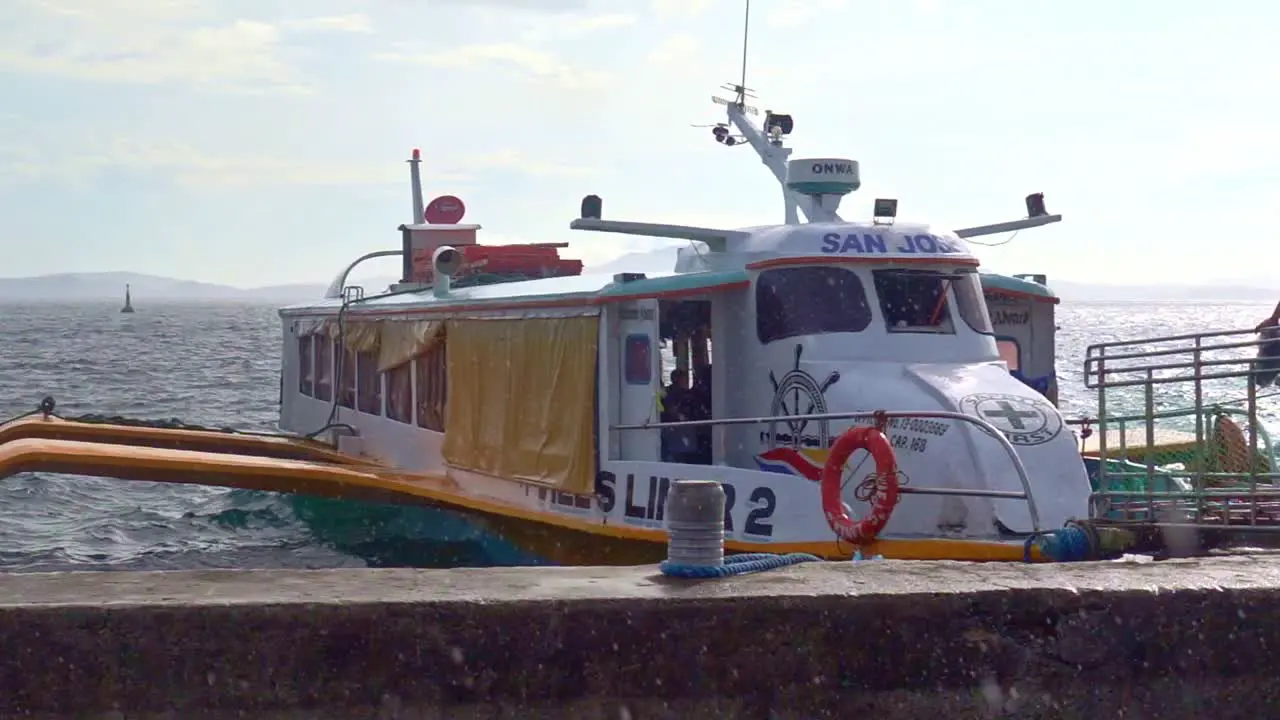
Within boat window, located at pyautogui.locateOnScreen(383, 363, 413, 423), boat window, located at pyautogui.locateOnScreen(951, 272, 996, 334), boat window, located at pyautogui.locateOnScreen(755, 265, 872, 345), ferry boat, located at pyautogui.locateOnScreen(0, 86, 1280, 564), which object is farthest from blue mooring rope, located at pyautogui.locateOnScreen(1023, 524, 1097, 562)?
boat window, located at pyautogui.locateOnScreen(383, 363, 413, 423)

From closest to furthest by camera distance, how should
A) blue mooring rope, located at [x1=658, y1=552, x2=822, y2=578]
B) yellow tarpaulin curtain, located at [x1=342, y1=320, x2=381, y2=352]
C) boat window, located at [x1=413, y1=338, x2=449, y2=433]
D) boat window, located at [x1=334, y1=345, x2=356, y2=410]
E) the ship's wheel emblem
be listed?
blue mooring rope, located at [x1=658, y1=552, x2=822, y2=578], the ship's wheel emblem, boat window, located at [x1=413, y1=338, x2=449, y2=433], yellow tarpaulin curtain, located at [x1=342, y1=320, x2=381, y2=352], boat window, located at [x1=334, y1=345, x2=356, y2=410]

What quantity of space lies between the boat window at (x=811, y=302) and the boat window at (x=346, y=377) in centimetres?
798

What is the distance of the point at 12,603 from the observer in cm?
372

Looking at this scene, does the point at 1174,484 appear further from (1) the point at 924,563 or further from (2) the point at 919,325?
(1) the point at 924,563

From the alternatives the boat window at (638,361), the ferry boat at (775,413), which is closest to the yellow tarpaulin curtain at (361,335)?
the ferry boat at (775,413)

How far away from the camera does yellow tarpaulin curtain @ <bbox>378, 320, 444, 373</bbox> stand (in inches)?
561

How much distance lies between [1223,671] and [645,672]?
154cm

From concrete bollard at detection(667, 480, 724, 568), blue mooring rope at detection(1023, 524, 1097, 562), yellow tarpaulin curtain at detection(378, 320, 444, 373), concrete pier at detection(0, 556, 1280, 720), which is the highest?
yellow tarpaulin curtain at detection(378, 320, 444, 373)

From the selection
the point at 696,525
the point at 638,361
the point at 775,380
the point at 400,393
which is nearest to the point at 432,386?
the point at 400,393

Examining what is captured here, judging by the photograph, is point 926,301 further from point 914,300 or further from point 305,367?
point 305,367

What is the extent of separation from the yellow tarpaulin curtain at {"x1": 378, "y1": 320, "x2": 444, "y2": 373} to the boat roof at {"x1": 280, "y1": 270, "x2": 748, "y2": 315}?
0.52 feet

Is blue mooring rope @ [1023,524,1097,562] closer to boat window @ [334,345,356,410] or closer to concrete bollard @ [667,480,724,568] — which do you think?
concrete bollard @ [667,480,724,568]

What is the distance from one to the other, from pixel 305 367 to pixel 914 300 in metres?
11.4

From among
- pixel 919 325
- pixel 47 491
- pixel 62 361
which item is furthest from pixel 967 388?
pixel 62 361
